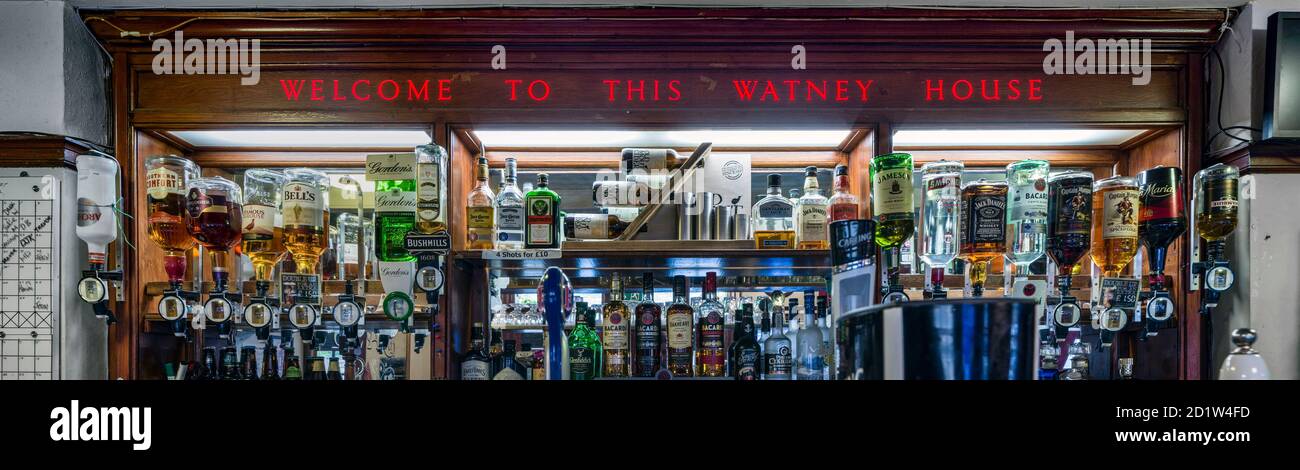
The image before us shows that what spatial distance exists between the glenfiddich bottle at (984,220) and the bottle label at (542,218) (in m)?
1.23

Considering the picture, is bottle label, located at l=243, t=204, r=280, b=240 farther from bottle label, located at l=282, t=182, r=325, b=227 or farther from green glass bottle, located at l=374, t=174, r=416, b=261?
green glass bottle, located at l=374, t=174, r=416, b=261

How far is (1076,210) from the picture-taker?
86.7 inches

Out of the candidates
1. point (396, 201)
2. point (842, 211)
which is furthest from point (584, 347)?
point (842, 211)

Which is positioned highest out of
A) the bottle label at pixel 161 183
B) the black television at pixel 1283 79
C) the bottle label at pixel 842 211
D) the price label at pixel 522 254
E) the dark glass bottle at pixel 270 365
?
the black television at pixel 1283 79

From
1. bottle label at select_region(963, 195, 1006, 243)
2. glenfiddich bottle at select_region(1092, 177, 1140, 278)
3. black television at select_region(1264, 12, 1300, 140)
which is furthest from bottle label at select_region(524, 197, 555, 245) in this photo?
black television at select_region(1264, 12, 1300, 140)

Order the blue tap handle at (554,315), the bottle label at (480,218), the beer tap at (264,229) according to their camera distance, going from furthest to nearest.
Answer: the bottle label at (480,218) → the beer tap at (264,229) → the blue tap handle at (554,315)

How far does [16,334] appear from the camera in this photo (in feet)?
7.55

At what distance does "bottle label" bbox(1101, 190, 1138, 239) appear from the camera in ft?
7.29

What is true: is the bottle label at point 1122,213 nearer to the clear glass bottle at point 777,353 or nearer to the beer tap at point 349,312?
the clear glass bottle at point 777,353

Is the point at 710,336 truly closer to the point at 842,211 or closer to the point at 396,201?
the point at 842,211

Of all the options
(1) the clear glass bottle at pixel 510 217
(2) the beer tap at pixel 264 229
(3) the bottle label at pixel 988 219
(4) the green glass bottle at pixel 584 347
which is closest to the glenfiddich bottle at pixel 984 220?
(3) the bottle label at pixel 988 219

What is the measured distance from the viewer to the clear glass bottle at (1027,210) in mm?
2223

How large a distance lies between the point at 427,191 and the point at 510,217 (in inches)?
10.4

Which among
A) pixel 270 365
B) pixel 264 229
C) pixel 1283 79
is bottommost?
pixel 270 365
